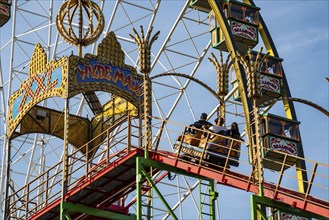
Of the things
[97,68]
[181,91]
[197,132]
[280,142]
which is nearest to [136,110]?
[97,68]

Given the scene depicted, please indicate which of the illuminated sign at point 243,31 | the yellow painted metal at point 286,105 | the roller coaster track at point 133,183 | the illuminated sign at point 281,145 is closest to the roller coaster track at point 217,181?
the roller coaster track at point 133,183

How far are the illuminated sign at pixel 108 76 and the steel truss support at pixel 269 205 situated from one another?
6.27 meters

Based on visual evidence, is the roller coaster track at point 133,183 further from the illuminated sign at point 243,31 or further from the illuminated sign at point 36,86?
the illuminated sign at point 243,31

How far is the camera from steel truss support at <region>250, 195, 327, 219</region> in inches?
936

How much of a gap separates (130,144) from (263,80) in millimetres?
12822

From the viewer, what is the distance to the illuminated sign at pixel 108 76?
28.4 meters

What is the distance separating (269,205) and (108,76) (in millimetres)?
6579

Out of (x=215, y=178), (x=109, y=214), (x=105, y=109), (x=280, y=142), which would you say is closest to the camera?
(x=215, y=178)

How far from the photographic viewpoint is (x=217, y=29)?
124ft

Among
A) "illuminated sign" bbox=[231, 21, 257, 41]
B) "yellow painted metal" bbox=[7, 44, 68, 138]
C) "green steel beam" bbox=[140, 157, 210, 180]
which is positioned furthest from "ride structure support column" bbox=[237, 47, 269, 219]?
"illuminated sign" bbox=[231, 21, 257, 41]

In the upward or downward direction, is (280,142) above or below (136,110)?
above

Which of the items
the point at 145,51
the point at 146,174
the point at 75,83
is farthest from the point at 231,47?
the point at 146,174

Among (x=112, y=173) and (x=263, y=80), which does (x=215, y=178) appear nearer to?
(x=112, y=173)

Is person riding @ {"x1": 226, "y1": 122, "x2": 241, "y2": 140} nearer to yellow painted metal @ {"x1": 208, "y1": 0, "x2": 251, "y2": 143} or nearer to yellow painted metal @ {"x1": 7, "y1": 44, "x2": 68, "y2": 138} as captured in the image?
yellow painted metal @ {"x1": 7, "y1": 44, "x2": 68, "y2": 138}
